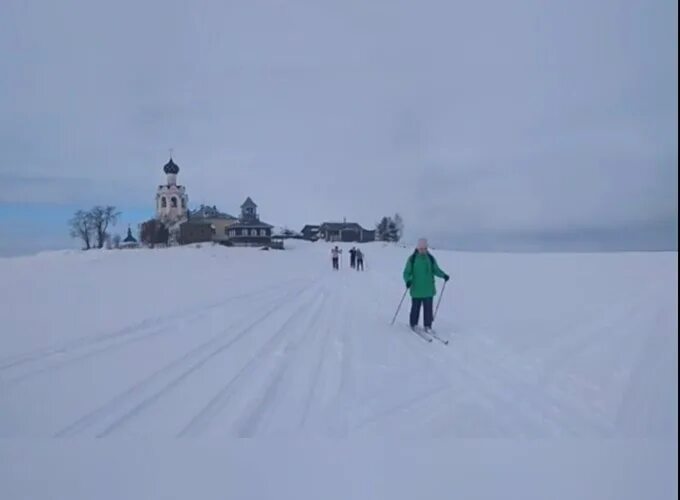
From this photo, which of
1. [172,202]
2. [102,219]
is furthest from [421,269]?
[102,219]

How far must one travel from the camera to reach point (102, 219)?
1509 mm

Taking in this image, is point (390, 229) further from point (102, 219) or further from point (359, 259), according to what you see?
point (102, 219)

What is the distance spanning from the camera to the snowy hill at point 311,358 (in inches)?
52.9

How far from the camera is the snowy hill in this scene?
1.34 meters

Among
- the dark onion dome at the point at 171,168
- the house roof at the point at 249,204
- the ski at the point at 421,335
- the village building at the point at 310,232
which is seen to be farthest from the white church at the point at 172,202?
the ski at the point at 421,335

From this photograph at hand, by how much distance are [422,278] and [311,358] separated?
2.53 ft

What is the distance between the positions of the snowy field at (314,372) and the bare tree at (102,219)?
0.26 feet

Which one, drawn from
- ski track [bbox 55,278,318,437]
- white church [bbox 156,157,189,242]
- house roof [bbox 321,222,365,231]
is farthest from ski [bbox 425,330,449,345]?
white church [bbox 156,157,189,242]

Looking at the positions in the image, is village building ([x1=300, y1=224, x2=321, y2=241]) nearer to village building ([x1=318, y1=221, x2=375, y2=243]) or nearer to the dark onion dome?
village building ([x1=318, y1=221, x2=375, y2=243])

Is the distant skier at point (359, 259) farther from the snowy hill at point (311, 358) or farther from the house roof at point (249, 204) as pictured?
the house roof at point (249, 204)

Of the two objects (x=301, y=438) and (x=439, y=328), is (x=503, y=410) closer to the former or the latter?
(x=301, y=438)

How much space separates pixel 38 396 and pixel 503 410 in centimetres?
174

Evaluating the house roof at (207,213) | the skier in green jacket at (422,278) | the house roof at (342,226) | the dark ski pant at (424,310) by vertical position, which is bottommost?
the dark ski pant at (424,310)

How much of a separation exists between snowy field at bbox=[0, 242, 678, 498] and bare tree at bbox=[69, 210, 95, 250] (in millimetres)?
89
